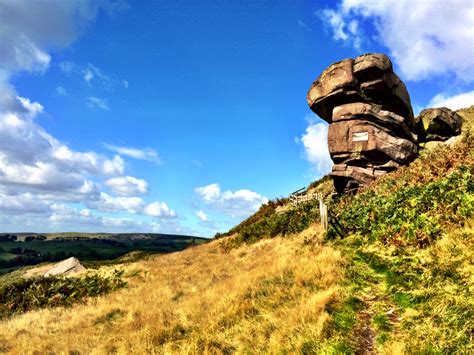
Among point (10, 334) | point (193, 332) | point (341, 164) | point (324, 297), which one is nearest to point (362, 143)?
point (341, 164)

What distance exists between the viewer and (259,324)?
7.13m

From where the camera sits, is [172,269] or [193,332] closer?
[193,332]

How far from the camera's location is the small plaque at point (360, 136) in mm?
26844

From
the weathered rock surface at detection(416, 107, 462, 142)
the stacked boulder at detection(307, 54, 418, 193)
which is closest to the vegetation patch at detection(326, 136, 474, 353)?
the stacked boulder at detection(307, 54, 418, 193)

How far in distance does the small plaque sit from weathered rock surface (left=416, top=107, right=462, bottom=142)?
857cm

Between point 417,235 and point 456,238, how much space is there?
1465 millimetres

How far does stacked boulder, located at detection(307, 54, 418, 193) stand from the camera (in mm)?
26500

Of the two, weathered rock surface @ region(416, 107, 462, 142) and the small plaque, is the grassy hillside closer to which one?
the small plaque

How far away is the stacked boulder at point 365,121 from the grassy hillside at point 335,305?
13083mm

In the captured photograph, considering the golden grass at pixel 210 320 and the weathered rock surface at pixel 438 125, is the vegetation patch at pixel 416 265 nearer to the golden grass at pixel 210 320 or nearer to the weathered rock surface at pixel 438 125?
the golden grass at pixel 210 320

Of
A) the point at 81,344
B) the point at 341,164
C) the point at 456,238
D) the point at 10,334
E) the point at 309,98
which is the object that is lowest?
the point at 10,334

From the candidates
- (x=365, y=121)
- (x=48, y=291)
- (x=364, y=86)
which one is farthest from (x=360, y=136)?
(x=48, y=291)

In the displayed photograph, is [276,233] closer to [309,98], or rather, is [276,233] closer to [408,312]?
[309,98]

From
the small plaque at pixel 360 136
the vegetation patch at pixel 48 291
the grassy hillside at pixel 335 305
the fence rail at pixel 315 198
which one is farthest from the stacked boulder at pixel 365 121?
the vegetation patch at pixel 48 291
